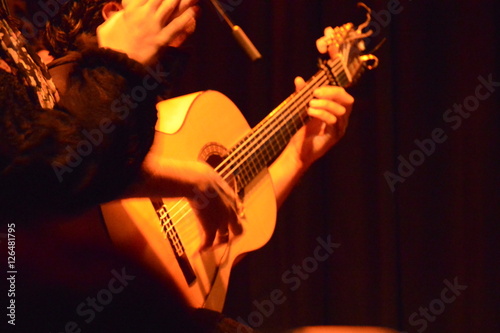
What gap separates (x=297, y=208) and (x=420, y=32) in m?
0.71

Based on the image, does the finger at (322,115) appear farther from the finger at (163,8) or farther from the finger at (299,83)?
the finger at (163,8)

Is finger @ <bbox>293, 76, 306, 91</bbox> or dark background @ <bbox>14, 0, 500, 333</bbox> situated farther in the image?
dark background @ <bbox>14, 0, 500, 333</bbox>

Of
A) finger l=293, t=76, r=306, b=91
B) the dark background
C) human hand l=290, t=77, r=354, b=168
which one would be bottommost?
the dark background

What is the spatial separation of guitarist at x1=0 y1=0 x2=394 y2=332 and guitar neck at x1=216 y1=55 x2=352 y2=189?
1.30 feet

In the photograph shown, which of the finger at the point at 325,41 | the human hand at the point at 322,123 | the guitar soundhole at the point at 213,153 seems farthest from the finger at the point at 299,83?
the guitar soundhole at the point at 213,153

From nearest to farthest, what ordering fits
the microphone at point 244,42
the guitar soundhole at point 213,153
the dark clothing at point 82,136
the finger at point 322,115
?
the dark clothing at point 82,136
the microphone at point 244,42
the guitar soundhole at point 213,153
the finger at point 322,115

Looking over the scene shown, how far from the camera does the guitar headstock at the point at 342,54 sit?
1454mm

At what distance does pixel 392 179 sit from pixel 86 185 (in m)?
1.48

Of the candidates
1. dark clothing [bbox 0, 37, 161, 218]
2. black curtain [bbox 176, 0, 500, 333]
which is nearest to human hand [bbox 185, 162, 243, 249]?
dark clothing [bbox 0, 37, 161, 218]

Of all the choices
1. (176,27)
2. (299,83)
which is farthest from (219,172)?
(176,27)

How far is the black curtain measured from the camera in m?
1.91

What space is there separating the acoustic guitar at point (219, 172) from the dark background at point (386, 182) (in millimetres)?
466

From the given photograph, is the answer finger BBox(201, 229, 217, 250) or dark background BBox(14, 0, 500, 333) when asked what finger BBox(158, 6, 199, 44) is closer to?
finger BBox(201, 229, 217, 250)

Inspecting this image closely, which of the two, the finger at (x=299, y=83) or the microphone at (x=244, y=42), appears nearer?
the microphone at (x=244, y=42)
